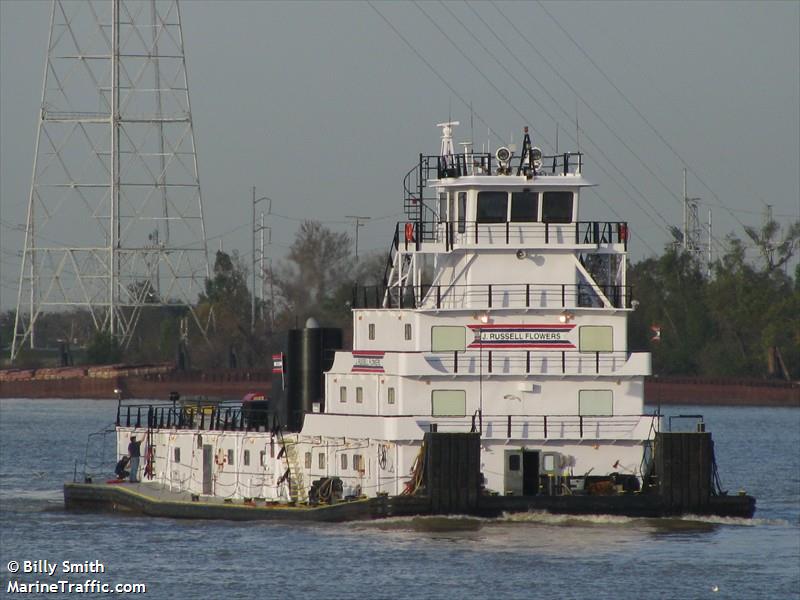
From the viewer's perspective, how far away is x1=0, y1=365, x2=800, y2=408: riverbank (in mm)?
119625

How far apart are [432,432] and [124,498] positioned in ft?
38.9

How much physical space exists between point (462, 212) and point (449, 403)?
478 centimetres

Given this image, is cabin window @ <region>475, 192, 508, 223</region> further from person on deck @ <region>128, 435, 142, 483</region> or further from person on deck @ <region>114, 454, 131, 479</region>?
person on deck @ <region>114, 454, 131, 479</region>

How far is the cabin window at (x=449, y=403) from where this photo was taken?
4172 cm

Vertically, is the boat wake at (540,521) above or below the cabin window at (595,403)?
below

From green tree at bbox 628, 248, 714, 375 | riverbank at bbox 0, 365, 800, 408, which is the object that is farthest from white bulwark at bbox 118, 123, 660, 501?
green tree at bbox 628, 248, 714, 375

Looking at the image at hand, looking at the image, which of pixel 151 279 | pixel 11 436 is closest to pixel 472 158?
pixel 11 436

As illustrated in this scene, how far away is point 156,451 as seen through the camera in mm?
52125

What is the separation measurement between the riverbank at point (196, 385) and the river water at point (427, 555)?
70.0 meters

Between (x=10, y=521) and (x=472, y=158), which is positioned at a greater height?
(x=472, y=158)

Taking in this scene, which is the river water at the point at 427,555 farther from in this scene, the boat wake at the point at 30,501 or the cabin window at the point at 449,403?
the cabin window at the point at 449,403

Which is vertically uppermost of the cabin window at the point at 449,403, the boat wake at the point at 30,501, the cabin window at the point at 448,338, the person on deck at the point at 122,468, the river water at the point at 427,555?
the cabin window at the point at 448,338

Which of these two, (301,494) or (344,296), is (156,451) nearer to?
(301,494)

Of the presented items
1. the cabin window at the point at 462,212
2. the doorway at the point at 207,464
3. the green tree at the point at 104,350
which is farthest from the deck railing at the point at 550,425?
the green tree at the point at 104,350
